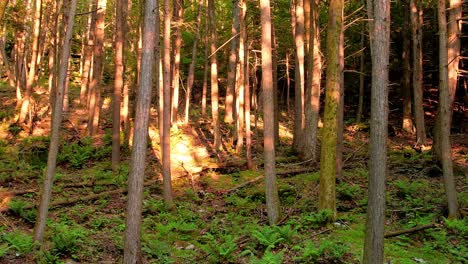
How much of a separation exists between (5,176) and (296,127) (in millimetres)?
11144

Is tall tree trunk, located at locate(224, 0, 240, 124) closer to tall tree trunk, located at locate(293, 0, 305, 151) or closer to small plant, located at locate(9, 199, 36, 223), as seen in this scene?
tall tree trunk, located at locate(293, 0, 305, 151)

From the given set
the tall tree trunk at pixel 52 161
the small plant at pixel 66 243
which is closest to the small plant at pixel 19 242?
the tall tree trunk at pixel 52 161

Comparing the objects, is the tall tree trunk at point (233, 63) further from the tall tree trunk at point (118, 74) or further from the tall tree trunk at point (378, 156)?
the tall tree trunk at point (378, 156)

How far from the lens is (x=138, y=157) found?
7.70m

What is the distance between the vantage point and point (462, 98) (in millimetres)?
25312

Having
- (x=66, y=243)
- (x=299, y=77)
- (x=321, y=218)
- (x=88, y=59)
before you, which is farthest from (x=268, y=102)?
(x=88, y=59)

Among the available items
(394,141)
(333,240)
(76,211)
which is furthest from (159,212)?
(394,141)

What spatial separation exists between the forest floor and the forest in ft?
0.17

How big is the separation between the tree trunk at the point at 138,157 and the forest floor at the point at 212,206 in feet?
4.12

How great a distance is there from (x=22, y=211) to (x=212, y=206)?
216 inches

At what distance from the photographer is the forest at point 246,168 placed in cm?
779

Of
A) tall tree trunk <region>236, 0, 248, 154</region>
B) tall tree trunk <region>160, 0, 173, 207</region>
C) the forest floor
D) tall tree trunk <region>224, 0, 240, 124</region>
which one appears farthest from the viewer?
tall tree trunk <region>224, 0, 240, 124</region>

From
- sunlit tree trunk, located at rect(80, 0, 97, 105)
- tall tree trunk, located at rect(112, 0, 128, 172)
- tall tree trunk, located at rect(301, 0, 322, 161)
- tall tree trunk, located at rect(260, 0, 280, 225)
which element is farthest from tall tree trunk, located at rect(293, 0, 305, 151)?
sunlit tree trunk, located at rect(80, 0, 97, 105)

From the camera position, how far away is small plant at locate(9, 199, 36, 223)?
10.7 meters
